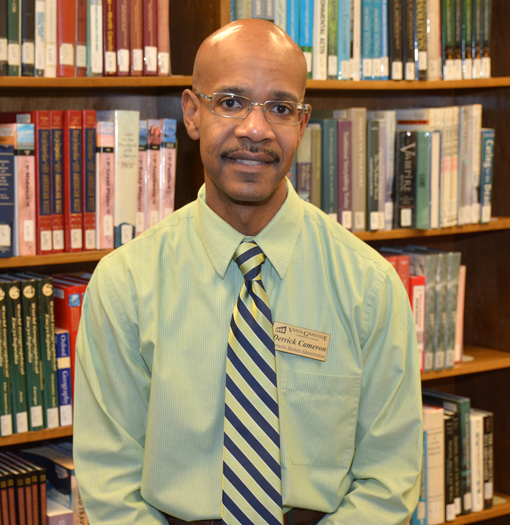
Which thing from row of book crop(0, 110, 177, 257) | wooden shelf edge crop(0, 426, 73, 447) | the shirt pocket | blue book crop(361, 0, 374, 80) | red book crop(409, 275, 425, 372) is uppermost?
blue book crop(361, 0, 374, 80)

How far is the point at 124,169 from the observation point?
1.82 metres

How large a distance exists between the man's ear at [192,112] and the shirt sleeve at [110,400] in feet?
1.03

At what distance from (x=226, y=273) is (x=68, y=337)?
25.7 inches

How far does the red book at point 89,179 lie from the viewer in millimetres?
1776

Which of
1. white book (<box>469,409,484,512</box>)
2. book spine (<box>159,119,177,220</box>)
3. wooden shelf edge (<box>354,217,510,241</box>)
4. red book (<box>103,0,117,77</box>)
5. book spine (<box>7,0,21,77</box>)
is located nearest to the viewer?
book spine (<box>7,0,21,77</box>)

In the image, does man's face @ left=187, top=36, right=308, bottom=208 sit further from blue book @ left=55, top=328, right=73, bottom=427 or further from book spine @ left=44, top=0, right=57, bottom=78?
blue book @ left=55, top=328, right=73, bottom=427

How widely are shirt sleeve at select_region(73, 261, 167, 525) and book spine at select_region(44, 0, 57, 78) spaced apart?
658 millimetres

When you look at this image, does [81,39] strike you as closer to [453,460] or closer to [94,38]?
[94,38]

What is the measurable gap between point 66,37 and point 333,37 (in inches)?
30.0

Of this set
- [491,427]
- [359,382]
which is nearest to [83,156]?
[359,382]

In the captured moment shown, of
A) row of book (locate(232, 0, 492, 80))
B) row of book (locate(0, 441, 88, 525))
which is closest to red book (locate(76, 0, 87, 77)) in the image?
row of book (locate(232, 0, 492, 80))

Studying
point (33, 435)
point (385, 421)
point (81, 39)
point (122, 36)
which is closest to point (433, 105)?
point (122, 36)

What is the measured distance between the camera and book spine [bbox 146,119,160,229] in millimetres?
1859

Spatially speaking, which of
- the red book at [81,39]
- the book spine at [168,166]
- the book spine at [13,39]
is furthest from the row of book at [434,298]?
the book spine at [13,39]
